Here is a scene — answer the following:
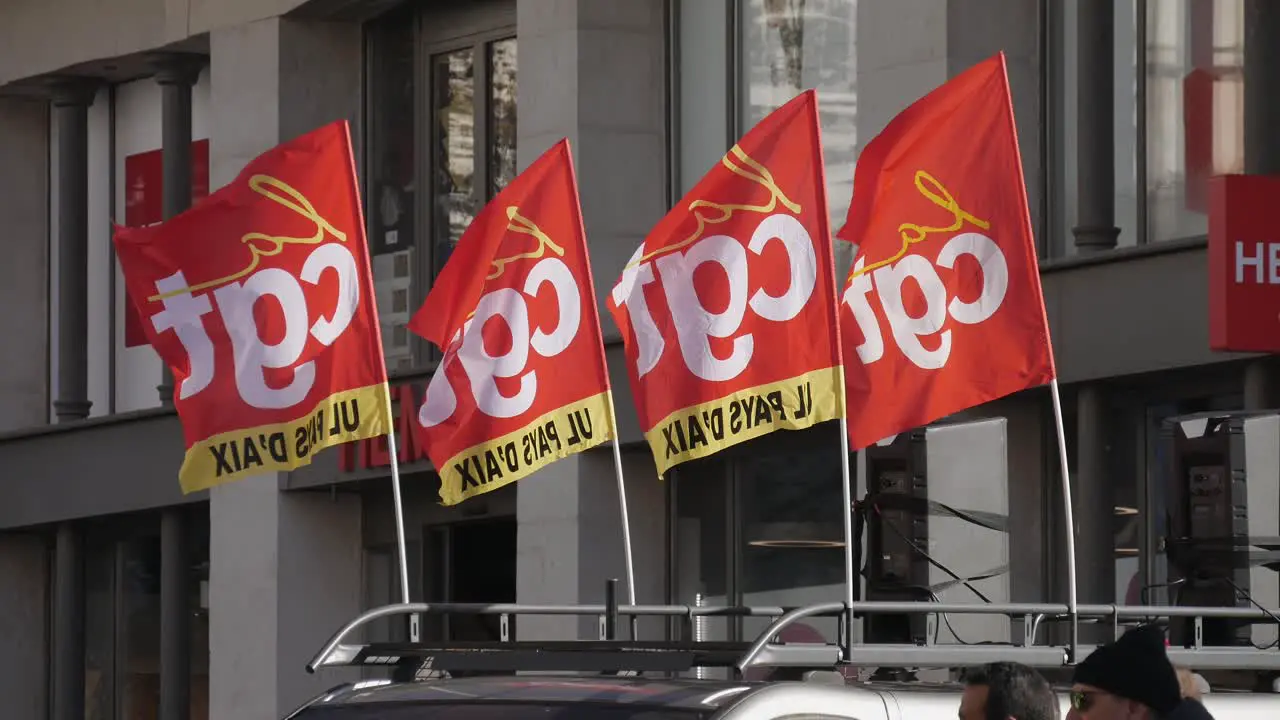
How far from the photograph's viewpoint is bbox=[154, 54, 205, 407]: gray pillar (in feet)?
86.1

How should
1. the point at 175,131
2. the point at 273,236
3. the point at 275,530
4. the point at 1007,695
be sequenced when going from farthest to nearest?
the point at 175,131 → the point at 275,530 → the point at 273,236 → the point at 1007,695

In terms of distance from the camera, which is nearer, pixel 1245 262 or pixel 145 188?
pixel 1245 262

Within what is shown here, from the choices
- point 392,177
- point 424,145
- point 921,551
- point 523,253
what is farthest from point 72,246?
point 921,551

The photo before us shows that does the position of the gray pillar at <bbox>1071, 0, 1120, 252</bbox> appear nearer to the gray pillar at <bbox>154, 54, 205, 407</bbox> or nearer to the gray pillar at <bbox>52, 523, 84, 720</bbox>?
the gray pillar at <bbox>154, 54, 205, 407</bbox>

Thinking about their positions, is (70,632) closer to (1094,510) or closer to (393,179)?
(393,179)

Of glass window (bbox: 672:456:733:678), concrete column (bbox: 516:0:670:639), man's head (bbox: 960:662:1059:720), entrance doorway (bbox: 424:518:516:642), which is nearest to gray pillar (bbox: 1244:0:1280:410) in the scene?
glass window (bbox: 672:456:733:678)

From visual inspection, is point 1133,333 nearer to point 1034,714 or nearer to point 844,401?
point 844,401

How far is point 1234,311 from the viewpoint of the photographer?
13648 millimetres

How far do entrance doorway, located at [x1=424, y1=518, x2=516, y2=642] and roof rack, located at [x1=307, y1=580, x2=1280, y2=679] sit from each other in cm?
1413

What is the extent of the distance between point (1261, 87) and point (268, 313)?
7.04 metres

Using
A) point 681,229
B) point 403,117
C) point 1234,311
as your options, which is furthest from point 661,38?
point 681,229

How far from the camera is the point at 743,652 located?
7516mm

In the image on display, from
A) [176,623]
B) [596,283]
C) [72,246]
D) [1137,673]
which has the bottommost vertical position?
[176,623]

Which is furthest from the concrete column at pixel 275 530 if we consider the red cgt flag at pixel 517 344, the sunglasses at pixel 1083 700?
the sunglasses at pixel 1083 700
